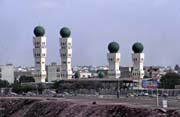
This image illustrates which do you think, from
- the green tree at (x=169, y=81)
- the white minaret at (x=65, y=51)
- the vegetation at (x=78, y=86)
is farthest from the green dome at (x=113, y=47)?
the green tree at (x=169, y=81)

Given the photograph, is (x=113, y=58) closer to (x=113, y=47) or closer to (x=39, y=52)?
(x=113, y=47)

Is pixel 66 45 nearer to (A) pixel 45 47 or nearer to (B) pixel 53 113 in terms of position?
(A) pixel 45 47

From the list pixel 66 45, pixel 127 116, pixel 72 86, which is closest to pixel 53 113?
pixel 127 116

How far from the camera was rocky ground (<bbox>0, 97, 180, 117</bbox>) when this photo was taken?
32875 millimetres

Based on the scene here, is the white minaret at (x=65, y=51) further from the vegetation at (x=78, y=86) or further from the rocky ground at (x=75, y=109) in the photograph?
the rocky ground at (x=75, y=109)

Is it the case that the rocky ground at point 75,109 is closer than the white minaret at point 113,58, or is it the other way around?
the rocky ground at point 75,109

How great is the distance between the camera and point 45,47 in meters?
144

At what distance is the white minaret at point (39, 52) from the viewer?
142 metres

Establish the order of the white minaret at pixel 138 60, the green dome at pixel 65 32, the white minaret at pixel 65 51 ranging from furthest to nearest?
the white minaret at pixel 65 51
the green dome at pixel 65 32
the white minaret at pixel 138 60

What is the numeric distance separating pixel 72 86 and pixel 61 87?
9.19ft

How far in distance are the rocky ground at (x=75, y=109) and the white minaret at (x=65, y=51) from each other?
81.3m

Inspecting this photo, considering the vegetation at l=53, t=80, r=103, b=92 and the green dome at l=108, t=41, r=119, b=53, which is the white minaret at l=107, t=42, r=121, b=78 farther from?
the vegetation at l=53, t=80, r=103, b=92

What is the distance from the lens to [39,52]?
143 metres

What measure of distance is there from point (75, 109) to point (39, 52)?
102m
